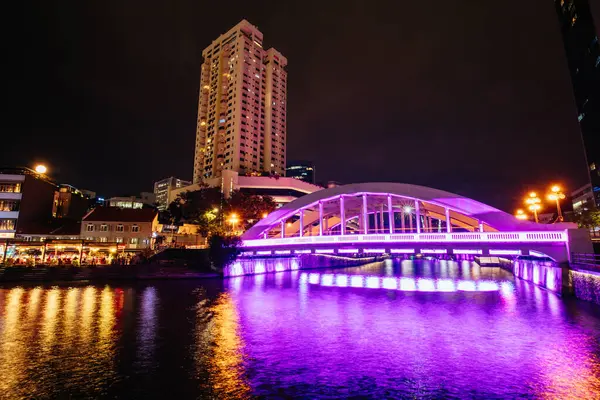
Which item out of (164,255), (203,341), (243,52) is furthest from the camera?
(243,52)

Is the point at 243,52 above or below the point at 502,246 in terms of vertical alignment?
above

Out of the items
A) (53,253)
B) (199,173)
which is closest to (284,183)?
(199,173)

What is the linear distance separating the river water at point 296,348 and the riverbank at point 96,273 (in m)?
12.7

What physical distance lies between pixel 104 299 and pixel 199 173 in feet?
339

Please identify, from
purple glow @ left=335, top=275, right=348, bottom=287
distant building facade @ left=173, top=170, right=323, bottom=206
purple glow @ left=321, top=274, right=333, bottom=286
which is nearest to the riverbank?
purple glow @ left=321, top=274, right=333, bottom=286

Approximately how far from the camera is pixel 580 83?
8769 centimetres

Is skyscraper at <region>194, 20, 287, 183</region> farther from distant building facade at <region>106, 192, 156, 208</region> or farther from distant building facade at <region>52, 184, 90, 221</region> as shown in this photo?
distant building facade at <region>52, 184, 90, 221</region>

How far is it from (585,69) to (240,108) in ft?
336

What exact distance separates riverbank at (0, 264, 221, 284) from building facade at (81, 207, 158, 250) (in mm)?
10860

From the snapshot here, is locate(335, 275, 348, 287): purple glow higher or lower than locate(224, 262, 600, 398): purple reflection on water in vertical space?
higher

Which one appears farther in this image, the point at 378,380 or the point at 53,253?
the point at 53,253

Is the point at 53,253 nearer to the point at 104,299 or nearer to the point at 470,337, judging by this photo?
the point at 104,299

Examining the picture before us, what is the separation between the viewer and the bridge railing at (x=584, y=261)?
→ 23406 millimetres

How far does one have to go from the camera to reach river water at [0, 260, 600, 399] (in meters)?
10.7
